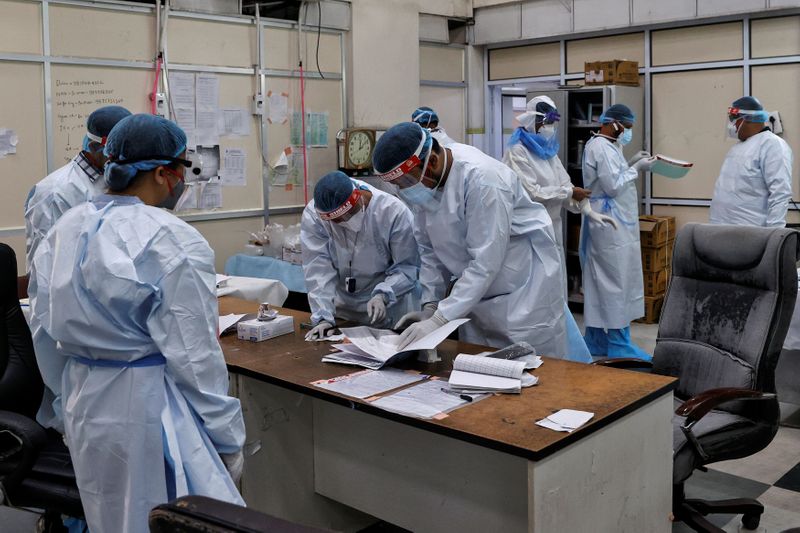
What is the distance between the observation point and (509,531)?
2.18 m

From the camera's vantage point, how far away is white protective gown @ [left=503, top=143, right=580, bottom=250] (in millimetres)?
4930

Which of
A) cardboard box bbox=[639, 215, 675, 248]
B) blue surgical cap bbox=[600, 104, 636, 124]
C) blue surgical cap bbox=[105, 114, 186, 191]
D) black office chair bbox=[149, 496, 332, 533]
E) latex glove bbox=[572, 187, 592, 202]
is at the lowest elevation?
black office chair bbox=[149, 496, 332, 533]

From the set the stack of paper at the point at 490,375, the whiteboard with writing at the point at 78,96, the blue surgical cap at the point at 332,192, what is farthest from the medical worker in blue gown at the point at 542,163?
the stack of paper at the point at 490,375

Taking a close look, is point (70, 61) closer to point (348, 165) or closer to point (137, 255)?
point (348, 165)

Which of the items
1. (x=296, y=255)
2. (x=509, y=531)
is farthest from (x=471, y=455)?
A: (x=296, y=255)

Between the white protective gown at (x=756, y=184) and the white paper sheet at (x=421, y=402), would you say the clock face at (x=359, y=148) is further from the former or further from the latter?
the white paper sheet at (x=421, y=402)

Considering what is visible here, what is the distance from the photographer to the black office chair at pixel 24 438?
2291mm

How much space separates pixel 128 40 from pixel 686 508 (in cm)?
385

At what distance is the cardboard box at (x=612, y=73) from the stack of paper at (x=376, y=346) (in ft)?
12.7

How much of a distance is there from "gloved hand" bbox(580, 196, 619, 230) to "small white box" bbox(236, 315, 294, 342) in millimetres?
2588

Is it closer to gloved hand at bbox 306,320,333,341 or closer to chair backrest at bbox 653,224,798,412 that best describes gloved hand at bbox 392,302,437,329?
gloved hand at bbox 306,320,333,341

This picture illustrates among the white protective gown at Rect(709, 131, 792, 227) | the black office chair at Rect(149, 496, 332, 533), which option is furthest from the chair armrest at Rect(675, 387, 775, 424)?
the white protective gown at Rect(709, 131, 792, 227)

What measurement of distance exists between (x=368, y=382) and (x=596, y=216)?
3.00 metres

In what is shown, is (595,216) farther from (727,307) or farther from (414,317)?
(414,317)
